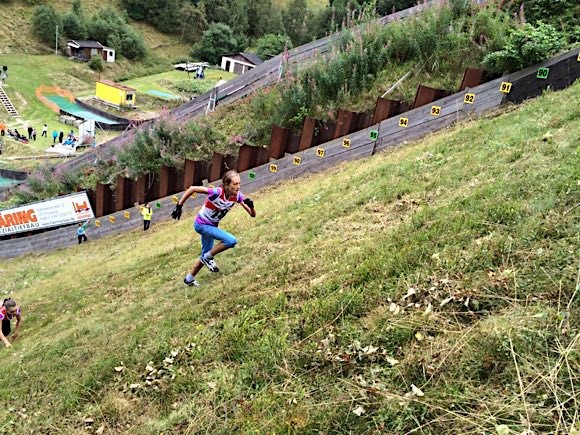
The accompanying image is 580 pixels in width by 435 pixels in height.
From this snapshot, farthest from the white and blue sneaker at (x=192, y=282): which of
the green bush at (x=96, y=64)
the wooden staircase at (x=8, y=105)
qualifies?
the green bush at (x=96, y=64)

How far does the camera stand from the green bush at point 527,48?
8609mm

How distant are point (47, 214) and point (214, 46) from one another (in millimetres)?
76939

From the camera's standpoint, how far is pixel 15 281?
12.9 m

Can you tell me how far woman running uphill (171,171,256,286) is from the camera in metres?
Result: 6.38

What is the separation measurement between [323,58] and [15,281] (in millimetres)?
9833

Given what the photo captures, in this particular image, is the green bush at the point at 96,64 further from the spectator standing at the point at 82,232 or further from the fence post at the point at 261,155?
the fence post at the point at 261,155

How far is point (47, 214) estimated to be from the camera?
15.6m

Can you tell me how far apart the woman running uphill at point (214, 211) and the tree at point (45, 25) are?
82.7 meters

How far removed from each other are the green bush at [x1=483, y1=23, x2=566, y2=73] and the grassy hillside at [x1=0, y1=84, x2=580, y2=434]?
1.41 m

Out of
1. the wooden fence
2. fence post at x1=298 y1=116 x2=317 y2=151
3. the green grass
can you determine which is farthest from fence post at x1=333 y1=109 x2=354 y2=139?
the green grass

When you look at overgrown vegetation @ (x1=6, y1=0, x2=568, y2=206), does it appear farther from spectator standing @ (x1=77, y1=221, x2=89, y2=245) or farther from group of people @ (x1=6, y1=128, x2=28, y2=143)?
group of people @ (x1=6, y1=128, x2=28, y2=143)

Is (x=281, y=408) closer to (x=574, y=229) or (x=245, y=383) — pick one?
(x=245, y=383)

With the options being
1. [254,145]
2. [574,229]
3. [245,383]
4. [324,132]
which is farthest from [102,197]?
[574,229]

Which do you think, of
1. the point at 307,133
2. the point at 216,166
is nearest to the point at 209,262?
the point at 307,133
